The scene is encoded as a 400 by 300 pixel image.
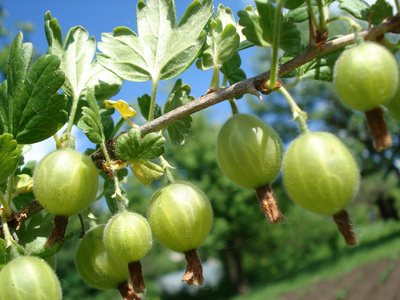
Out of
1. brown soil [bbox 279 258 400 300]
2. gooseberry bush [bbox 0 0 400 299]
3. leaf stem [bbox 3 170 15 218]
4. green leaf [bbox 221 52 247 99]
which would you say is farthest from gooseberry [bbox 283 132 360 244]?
brown soil [bbox 279 258 400 300]

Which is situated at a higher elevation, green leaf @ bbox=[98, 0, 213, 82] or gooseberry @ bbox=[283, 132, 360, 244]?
green leaf @ bbox=[98, 0, 213, 82]

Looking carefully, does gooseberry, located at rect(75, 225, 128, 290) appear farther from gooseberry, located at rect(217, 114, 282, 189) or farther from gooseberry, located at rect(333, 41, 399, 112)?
gooseberry, located at rect(333, 41, 399, 112)

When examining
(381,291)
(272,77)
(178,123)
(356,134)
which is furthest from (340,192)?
(356,134)

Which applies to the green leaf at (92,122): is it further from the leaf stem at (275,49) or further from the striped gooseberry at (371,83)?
the striped gooseberry at (371,83)

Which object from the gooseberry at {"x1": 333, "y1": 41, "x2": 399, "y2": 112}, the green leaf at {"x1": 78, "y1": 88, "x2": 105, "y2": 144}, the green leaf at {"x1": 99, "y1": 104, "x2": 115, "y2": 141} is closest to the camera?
the gooseberry at {"x1": 333, "y1": 41, "x2": 399, "y2": 112}

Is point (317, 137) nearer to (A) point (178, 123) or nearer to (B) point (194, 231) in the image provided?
(B) point (194, 231)
